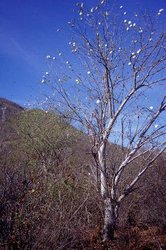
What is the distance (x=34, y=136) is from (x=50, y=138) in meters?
1.89

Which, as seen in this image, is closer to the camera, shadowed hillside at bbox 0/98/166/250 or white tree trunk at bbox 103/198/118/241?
shadowed hillside at bbox 0/98/166/250

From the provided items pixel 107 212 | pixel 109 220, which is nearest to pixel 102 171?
pixel 107 212

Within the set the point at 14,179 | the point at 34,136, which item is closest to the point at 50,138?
the point at 34,136

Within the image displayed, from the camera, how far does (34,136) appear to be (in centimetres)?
3016

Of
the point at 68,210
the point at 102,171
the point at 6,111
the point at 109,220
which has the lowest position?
the point at 109,220

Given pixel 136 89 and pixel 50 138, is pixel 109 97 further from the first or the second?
pixel 50 138

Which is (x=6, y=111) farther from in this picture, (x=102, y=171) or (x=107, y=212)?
(x=107, y=212)

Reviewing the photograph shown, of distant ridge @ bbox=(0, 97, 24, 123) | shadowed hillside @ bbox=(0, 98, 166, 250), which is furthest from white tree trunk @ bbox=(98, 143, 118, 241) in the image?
distant ridge @ bbox=(0, 97, 24, 123)

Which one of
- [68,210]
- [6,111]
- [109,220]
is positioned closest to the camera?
[68,210]

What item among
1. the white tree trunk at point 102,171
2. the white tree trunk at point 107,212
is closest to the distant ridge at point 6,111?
the white tree trunk at point 102,171

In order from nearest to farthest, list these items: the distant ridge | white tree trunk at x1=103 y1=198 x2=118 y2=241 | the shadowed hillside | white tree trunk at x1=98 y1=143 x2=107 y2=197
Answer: the shadowed hillside < white tree trunk at x1=103 y1=198 x2=118 y2=241 < white tree trunk at x1=98 y1=143 x2=107 y2=197 < the distant ridge

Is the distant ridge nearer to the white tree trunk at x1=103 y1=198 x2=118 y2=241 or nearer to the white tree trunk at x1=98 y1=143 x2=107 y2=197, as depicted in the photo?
the white tree trunk at x1=98 y1=143 x2=107 y2=197

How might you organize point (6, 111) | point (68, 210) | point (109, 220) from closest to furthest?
point (68, 210) → point (109, 220) → point (6, 111)

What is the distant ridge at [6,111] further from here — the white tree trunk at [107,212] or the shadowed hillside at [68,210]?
the white tree trunk at [107,212]
